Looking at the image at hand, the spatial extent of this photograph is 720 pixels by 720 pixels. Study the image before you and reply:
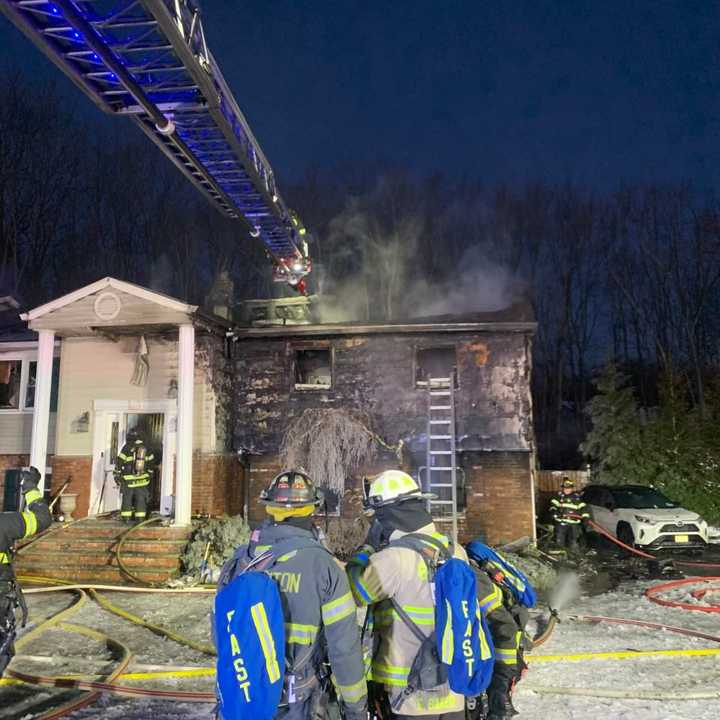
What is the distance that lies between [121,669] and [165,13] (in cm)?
627

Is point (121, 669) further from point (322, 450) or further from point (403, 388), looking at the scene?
point (403, 388)

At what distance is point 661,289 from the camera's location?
30609 millimetres

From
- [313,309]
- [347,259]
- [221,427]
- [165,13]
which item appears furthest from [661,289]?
[165,13]

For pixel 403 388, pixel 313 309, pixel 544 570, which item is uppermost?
pixel 313 309

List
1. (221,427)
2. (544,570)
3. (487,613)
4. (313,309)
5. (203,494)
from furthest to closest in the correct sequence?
(313,309), (221,427), (203,494), (544,570), (487,613)

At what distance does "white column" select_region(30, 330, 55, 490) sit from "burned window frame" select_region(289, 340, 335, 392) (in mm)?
5110

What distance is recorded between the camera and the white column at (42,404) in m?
12.0

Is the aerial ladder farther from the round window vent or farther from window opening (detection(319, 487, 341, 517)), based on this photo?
window opening (detection(319, 487, 341, 517))

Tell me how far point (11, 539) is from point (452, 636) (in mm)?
3739

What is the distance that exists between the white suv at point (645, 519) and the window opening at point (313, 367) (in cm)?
709

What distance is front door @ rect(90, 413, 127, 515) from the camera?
43.0ft

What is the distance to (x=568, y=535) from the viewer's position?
12.7m

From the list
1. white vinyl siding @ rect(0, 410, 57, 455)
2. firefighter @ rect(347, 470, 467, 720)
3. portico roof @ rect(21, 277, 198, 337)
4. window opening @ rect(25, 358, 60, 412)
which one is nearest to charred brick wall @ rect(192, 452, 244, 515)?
portico roof @ rect(21, 277, 198, 337)

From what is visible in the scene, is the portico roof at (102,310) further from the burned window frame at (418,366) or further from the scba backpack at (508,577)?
the scba backpack at (508,577)
